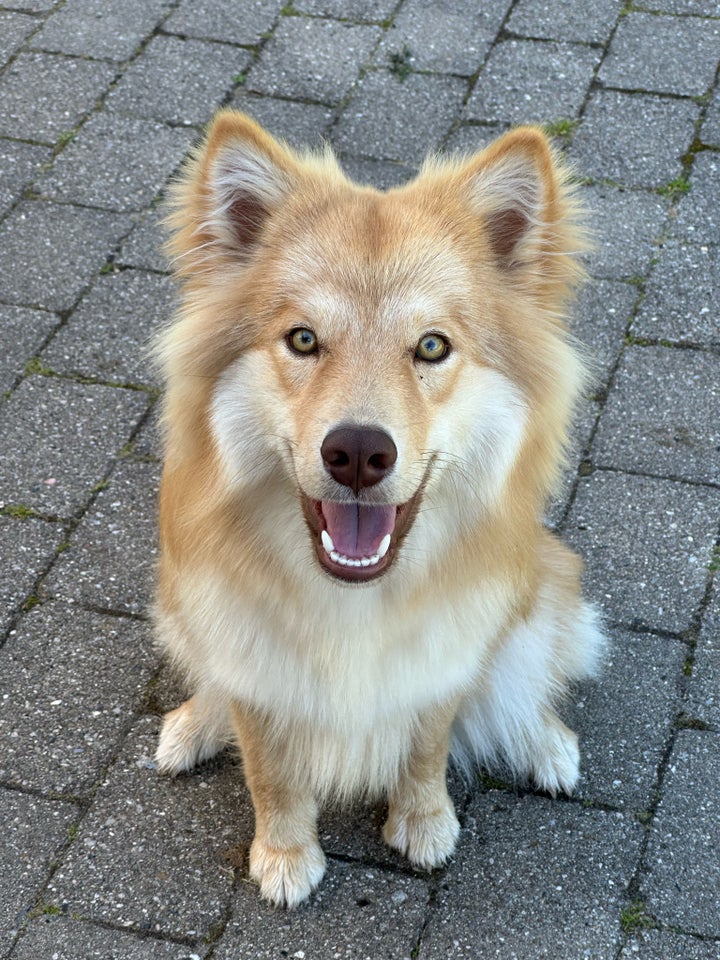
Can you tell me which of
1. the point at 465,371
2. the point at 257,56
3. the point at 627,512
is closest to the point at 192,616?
the point at 465,371

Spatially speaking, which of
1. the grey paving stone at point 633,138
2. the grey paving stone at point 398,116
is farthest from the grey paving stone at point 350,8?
the grey paving stone at point 633,138

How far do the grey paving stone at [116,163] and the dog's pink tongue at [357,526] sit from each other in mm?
3024

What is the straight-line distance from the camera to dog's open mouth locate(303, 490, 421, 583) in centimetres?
272

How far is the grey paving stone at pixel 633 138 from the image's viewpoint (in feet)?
18.0

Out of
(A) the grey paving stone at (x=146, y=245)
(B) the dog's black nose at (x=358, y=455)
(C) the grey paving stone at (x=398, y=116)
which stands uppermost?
(B) the dog's black nose at (x=358, y=455)

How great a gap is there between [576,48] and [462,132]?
942 millimetres

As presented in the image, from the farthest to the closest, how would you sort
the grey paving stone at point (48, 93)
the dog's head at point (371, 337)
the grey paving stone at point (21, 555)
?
the grey paving stone at point (48, 93)
the grey paving stone at point (21, 555)
the dog's head at point (371, 337)

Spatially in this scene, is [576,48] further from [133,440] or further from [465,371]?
[465,371]

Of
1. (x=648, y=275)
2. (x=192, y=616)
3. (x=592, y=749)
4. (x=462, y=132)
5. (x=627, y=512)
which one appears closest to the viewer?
(x=192, y=616)

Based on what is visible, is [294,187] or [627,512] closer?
[294,187]

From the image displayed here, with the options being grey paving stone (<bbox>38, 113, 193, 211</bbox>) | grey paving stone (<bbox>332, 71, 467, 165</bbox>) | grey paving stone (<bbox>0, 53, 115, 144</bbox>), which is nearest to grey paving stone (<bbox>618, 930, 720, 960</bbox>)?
grey paving stone (<bbox>332, 71, 467, 165</bbox>)

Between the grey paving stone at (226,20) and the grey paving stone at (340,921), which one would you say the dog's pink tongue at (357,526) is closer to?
the grey paving stone at (340,921)

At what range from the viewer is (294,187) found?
2.90 m

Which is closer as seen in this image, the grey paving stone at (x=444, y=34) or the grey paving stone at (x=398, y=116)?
the grey paving stone at (x=398, y=116)
